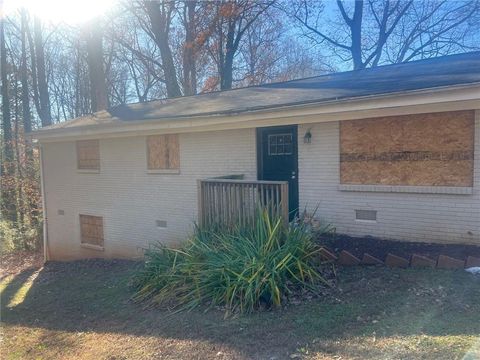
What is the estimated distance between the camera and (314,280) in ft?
18.5

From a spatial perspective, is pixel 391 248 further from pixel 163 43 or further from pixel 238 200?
pixel 163 43

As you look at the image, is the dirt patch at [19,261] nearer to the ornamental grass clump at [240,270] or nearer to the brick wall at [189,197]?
the brick wall at [189,197]

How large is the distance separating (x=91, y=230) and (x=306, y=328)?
9.31 meters

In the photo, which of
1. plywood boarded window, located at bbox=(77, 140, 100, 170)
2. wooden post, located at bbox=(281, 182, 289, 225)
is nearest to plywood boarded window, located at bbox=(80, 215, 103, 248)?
plywood boarded window, located at bbox=(77, 140, 100, 170)

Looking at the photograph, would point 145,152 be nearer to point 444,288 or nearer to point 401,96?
point 401,96

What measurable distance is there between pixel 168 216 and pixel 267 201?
427 cm

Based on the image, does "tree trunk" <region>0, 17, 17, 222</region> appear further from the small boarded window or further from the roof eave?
the small boarded window

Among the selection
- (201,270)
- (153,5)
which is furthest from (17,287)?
(153,5)

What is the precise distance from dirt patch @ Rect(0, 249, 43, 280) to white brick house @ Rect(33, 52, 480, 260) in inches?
116

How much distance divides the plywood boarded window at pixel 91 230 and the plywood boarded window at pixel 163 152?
2835mm

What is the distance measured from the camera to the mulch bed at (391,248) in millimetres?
6148

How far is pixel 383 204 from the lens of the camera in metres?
7.21

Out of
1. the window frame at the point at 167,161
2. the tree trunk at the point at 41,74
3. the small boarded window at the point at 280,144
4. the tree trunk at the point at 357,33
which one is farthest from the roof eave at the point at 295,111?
the tree trunk at the point at 357,33

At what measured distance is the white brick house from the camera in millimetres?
6461
